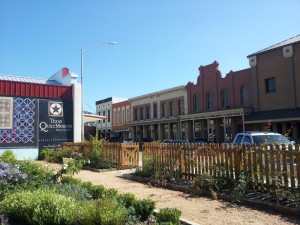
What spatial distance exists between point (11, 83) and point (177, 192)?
19158mm

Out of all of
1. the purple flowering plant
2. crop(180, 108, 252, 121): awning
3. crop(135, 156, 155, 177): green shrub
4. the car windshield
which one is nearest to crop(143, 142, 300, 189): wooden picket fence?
crop(135, 156, 155, 177): green shrub

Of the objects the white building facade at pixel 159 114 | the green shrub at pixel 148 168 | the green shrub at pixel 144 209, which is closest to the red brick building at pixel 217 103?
the white building facade at pixel 159 114

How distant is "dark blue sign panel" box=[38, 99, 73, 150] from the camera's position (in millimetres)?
26016

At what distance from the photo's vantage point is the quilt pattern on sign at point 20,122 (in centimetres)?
2425

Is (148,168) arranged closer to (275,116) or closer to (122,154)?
(122,154)

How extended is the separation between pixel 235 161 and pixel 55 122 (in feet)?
65.8

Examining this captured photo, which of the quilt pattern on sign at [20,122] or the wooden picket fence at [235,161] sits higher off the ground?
the quilt pattern on sign at [20,122]

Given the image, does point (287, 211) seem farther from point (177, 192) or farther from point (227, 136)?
point (227, 136)

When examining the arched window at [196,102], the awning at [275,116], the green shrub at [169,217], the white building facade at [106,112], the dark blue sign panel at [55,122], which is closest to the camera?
the green shrub at [169,217]

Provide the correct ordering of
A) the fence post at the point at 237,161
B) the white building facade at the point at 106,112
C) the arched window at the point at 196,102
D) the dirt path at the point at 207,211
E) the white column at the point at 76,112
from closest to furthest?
the dirt path at the point at 207,211 → the fence post at the point at 237,161 → the white column at the point at 76,112 → the arched window at the point at 196,102 → the white building facade at the point at 106,112

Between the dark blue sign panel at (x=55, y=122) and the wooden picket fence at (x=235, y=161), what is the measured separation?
15.5 m

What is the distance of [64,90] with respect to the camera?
27.8 metres

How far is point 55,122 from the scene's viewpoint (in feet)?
87.8

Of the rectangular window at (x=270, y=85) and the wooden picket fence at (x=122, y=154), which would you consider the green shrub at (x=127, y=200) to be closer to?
the wooden picket fence at (x=122, y=154)
